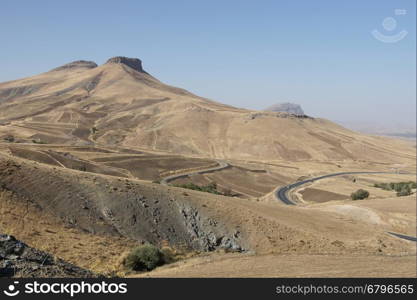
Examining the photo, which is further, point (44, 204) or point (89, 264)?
point (44, 204)

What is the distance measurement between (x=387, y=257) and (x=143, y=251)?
2327 cm

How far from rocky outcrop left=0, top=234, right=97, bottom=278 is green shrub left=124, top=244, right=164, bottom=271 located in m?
6.24

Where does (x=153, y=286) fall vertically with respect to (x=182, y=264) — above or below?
above

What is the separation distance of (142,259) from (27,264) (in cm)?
987

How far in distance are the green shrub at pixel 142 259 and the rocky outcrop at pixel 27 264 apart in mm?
6241

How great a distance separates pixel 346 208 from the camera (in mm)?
68125


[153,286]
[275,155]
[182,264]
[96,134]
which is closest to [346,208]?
[182,264]

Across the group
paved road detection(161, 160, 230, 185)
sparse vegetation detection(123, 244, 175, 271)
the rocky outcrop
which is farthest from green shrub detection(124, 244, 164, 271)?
paved road detection(161, 160, 230, 185)

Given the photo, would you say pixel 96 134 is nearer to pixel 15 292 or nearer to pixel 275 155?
pixel 275 155

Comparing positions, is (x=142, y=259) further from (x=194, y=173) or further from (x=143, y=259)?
(x=194, y=173)

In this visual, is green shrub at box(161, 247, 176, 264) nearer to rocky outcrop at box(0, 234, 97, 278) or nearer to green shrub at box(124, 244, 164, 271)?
green shrub at box(124, 244, 164, 271)

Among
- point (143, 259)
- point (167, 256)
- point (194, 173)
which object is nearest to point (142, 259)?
point (143, 259)

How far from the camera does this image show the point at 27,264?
18.6 meters

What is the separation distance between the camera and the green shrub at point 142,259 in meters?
27.0
